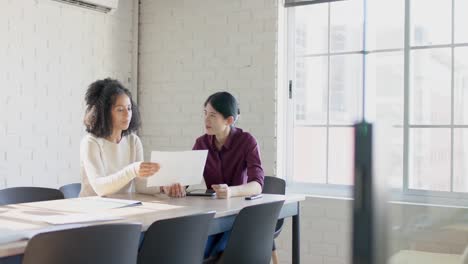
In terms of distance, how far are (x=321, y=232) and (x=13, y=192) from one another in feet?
6.65

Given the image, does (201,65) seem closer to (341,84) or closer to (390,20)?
(341,84)

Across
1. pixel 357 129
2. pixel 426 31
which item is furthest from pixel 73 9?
pixel 357 129

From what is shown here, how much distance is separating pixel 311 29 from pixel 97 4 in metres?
1.56

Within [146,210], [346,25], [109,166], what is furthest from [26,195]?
[346,25]

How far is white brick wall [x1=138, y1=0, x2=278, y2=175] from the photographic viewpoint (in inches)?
152

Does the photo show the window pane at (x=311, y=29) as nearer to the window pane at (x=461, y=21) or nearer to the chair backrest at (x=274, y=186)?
the window pane at (x=461, y=21)

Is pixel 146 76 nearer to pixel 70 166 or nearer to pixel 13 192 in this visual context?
pixel 70 166

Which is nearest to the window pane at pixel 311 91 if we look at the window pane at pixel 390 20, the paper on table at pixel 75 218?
the window pane at pixel 390 20

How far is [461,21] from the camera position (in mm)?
3275

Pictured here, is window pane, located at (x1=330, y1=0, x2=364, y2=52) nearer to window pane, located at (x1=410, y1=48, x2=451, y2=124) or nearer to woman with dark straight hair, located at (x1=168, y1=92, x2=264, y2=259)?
window pane, located at (x1=410, y1=48, x2=451, y2=124)

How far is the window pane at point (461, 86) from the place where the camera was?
10.7 feet

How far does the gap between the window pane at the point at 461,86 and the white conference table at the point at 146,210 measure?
4.12 feet

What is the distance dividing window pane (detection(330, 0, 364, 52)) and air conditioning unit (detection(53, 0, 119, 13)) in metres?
1.61

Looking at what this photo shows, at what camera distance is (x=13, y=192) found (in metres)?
2.55
